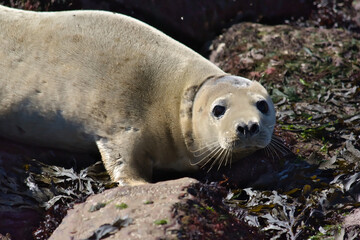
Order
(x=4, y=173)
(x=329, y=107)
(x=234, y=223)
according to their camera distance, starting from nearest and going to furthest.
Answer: (x=234, y=223)
(x=4, y=173)
(x=329, y=107)

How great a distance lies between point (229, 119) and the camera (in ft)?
15.6

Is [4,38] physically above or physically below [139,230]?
above

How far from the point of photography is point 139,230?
353 centimetres

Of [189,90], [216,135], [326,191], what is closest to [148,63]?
[189,90]

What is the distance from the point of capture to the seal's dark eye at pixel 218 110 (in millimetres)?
4883

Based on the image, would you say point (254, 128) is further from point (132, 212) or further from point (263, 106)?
point (132, 212)

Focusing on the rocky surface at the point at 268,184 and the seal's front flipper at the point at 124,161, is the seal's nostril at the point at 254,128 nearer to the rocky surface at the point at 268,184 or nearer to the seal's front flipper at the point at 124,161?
the rocky surface at the point at 268,184

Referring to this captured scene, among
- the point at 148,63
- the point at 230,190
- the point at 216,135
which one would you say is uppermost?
the point at 148,63

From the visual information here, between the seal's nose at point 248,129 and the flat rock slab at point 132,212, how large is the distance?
781mm

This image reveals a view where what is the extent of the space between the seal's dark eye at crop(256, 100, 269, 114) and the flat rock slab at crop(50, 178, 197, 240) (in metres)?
1.21

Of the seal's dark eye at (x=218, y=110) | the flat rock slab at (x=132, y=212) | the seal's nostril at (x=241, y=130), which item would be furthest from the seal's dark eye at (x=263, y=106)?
the flat rock slab at (x=132, y=212)

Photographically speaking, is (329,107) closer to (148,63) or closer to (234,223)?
(148,63)

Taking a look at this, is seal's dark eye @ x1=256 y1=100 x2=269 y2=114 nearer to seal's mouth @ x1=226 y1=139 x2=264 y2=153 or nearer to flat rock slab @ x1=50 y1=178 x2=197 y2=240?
seal's mouth @ x1=226 y1=139 x2=264 y2=153

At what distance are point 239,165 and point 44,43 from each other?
6.52 ft
